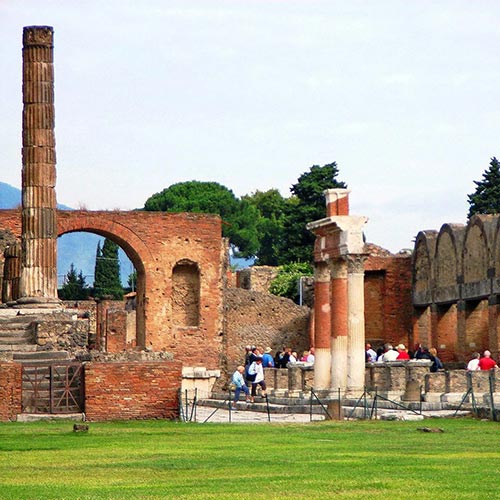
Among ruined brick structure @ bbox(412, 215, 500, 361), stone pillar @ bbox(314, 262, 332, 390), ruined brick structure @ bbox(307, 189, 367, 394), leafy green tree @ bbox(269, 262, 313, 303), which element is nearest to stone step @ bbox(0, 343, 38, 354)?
stone pillar @ bbox(314, 262, 332, 390)

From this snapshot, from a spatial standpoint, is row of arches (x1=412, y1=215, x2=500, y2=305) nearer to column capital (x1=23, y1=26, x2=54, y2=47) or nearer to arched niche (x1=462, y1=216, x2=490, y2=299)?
arched niche (x1=462, y1=216, x2=490, y2=299)

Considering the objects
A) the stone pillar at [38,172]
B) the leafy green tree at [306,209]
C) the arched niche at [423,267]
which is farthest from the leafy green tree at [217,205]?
the stone pillar at [38,172]

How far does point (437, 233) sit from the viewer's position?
51.1 metres

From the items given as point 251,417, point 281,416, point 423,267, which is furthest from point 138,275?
point 281,416

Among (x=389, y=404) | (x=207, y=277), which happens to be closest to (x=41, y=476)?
(x=389, y=404)

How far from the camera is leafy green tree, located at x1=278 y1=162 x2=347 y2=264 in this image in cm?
7850

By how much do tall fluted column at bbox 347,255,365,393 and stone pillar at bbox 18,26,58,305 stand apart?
30.4 ft

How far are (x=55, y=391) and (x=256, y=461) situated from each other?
11.0 m

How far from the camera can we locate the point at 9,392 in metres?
26.9

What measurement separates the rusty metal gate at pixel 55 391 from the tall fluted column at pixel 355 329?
6.77 m

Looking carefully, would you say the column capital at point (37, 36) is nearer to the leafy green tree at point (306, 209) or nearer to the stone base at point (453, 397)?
the stone base at point (453, 397)

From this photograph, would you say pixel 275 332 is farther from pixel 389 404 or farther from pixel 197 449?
pixel 197 449

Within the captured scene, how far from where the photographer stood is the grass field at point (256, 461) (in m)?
13.9

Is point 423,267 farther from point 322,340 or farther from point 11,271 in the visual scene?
point 322,340
